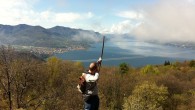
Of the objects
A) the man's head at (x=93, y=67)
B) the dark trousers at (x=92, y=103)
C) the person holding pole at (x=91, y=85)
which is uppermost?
the man's head at (x=93, y=67)

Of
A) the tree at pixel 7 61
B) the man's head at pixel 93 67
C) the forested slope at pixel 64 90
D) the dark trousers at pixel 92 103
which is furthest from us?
the forested slope at pixel 64 90

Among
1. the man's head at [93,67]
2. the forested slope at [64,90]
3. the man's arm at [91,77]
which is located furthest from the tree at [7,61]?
A: the man's head at [93,67]

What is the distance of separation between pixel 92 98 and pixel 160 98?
121 ft

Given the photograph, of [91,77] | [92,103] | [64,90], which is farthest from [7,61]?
[64,90]

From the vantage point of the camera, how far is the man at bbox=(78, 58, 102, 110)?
904 centimetres

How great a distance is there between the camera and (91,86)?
9.30 meters

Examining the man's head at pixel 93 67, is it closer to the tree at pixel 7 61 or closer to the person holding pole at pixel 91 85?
the person holding pole at pixel 91 85

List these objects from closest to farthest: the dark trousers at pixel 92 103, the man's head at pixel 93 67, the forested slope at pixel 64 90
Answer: the man's head at pixel 93 67
the dark trousers at pixel 92 103
the forested slope at pixel 64 90

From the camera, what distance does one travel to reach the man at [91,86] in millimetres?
9039

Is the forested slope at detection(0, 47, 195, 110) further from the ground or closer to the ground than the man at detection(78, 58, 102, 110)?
closer to the ground

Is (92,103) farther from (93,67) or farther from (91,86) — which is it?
(93,67)

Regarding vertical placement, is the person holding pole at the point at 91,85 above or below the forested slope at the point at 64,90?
above

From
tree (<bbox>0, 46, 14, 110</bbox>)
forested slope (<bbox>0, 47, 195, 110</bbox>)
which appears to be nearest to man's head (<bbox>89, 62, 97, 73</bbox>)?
tree (<bbox>0, 46, 14, 110</bbox>)

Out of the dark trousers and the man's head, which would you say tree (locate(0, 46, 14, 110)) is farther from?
the man's head
